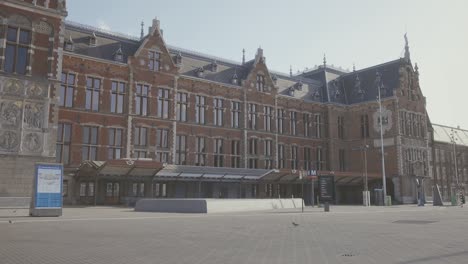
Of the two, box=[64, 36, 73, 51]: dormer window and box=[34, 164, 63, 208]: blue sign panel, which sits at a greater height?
box=[64, 36, 73, 51]: dormer window

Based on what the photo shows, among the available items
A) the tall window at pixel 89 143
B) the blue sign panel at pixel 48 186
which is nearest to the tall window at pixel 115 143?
the tall window at pixel 89 143

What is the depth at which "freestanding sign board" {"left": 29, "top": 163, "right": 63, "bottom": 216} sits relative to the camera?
22094mm

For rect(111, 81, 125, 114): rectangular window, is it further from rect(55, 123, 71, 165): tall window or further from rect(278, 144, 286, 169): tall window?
rect(278, 144, 286, 169): tall window

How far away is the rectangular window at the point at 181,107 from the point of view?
46.2 meters

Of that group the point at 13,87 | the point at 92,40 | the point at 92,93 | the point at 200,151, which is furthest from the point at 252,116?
the point at 13,87

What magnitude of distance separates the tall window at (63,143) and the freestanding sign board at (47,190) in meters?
16.1

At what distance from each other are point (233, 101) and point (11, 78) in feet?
81.6

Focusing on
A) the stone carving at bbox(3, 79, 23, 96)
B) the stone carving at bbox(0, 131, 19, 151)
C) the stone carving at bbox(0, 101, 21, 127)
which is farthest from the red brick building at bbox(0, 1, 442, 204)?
the stone carving at bbox(0, 131, 19, 151)

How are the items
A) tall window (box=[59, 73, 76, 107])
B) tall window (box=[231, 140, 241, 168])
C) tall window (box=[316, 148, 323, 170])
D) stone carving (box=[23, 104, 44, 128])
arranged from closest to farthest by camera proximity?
1. stone carving (box=[23, 104, 44, 128])
2. tall window (box=[59, 73, 76, 107])
3. tall window (box=[231, 140, 241, 168])
4. tall window (box=[316, 148, 323, 170])

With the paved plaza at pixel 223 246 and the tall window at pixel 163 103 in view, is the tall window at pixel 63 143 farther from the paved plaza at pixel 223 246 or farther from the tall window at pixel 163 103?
the paved plaza at pixel 223 246

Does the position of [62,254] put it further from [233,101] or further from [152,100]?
[233,101]

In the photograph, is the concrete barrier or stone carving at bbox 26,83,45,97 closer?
the concrete barrier

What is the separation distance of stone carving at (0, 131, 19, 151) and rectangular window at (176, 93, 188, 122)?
17523mm

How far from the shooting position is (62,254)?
32.0ft
